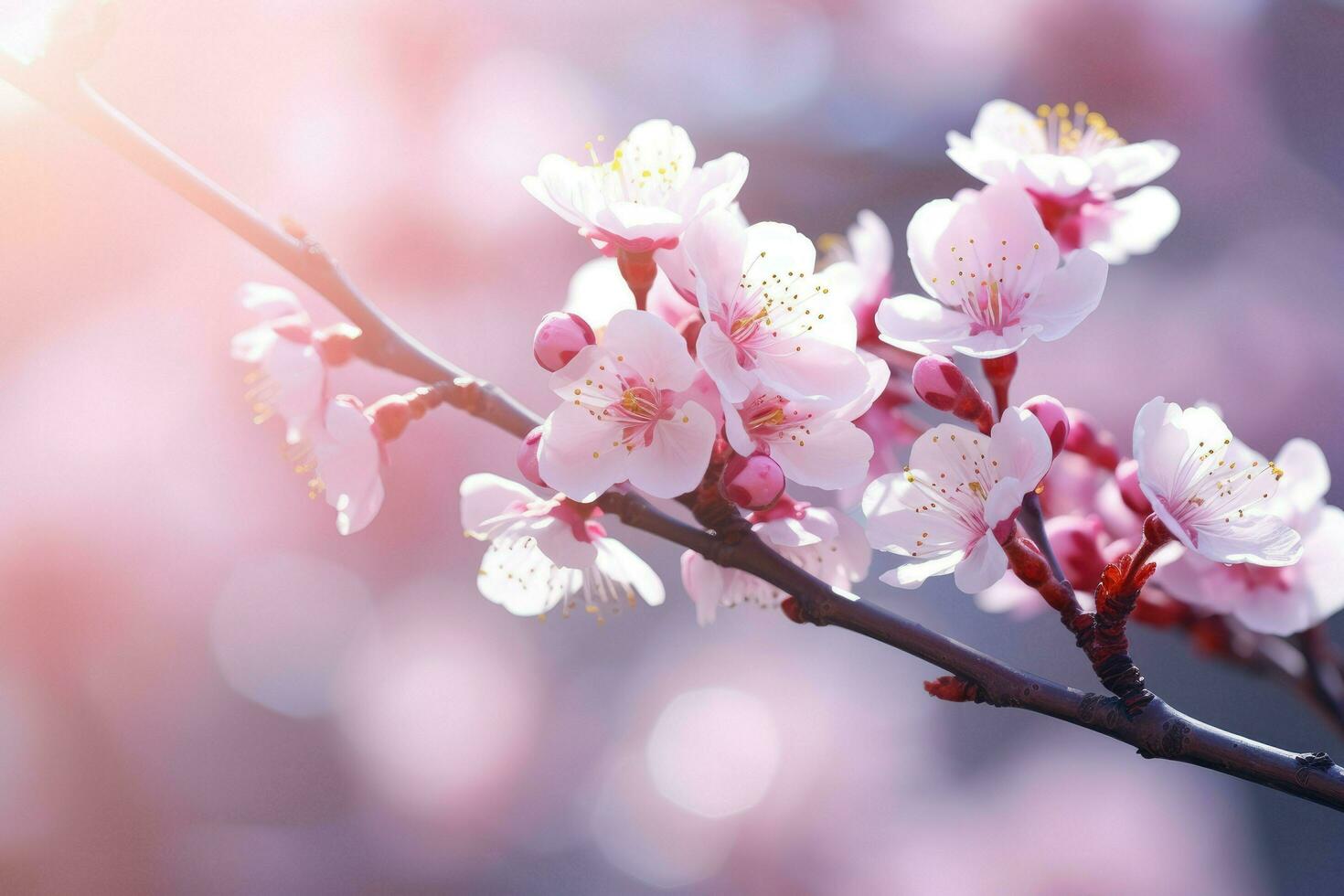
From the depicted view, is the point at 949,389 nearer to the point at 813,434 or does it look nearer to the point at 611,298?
the point at 813,434

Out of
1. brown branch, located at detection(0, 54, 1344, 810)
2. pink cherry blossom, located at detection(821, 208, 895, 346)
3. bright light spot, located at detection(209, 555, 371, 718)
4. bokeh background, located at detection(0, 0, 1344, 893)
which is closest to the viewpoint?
brown branch, located at detection(0, 54, 1344, 810)

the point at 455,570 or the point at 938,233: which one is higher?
the point at 938,233

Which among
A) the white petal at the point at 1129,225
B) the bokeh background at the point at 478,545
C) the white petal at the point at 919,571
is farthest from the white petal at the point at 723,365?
the bokeh background at the point at 478,545

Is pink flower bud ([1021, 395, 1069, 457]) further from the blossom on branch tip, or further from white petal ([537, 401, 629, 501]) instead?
the blossom on branch tip

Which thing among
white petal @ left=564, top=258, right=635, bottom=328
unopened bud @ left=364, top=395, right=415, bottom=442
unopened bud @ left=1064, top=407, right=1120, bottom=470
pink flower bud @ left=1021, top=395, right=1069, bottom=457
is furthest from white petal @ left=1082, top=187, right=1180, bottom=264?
unopened bud @ left=364, top=395, right=415, bottom=442

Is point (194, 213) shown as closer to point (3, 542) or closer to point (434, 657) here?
point (3, 542)

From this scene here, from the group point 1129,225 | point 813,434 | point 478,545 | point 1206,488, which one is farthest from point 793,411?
point 478,545

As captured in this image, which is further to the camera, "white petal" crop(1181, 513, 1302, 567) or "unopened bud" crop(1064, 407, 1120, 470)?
"unopened bud" crop(1064, 407, 1120, 470)

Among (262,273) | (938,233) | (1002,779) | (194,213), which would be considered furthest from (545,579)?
(1002,779)
